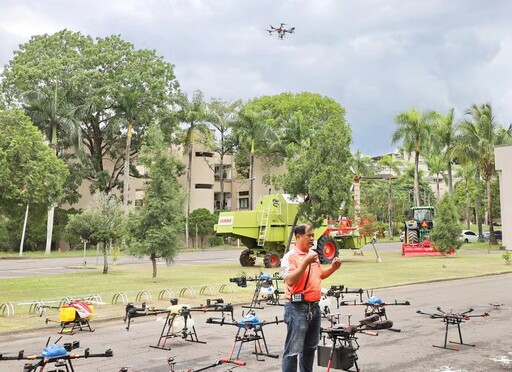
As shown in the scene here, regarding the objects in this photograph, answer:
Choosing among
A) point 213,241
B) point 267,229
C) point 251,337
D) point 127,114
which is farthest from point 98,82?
point 251,337

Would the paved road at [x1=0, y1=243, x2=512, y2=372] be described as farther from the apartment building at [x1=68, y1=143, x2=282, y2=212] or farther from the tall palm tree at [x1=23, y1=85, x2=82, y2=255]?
the apartment building at [x1=68, y1=143, x2=282, y2=212]

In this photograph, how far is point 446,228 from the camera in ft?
112

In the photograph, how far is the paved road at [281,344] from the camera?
8.54 m

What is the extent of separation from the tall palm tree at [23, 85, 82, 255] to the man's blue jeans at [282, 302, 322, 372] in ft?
131

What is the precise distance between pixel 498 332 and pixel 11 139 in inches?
538

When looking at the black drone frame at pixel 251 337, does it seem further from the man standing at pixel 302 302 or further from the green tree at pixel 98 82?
the green tree at pixel 98 82

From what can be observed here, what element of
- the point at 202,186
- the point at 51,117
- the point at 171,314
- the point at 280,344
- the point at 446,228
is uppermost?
the point at 51,117

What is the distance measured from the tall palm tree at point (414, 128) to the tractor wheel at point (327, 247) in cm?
2431

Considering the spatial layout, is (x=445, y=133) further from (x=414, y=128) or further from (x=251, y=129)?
(x=251, y=129)

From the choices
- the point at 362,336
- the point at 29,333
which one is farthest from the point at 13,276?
the point at 362,336

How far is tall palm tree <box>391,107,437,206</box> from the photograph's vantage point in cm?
5097

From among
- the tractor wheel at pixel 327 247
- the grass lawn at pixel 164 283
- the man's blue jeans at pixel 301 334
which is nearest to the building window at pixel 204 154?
the grass lawn at pixel 164 283

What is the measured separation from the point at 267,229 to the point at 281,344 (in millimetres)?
18051

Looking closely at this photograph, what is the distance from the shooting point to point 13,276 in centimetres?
2489
